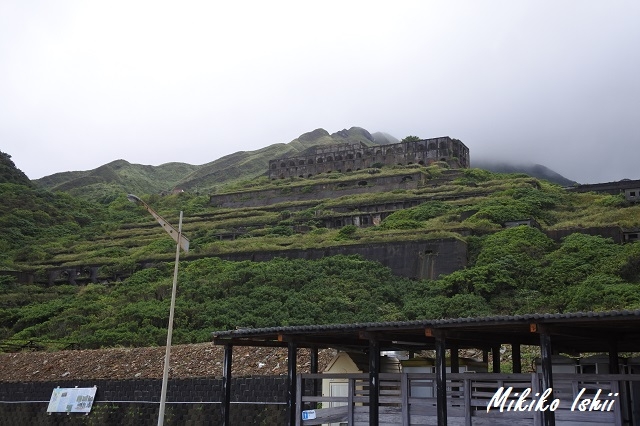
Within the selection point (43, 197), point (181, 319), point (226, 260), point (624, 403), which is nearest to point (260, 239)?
point (226, 260)

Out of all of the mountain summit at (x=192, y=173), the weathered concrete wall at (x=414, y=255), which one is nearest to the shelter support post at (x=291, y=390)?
the weathered concrete wall at (x=414, y=255)

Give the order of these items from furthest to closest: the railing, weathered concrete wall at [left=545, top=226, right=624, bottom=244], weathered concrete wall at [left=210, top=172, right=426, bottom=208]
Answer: weathered concrete wall at [left=210, top=172, right=426, bottom=208], weathered concrete wall at [left=545, top=226, right=624, bottom=244], the railing

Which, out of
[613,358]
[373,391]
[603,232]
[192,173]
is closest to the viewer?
[613,358]

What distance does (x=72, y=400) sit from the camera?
23094mm

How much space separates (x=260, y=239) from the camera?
4906 centimetres

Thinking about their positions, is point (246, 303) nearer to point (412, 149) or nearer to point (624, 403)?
point (624, 403)

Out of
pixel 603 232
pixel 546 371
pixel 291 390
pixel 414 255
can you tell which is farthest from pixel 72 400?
pixel 603 232

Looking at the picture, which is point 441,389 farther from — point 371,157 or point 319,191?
point 371,157

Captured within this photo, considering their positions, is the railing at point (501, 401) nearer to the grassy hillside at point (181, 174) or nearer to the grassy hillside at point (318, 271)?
the grassy hillside at point (318, 271)

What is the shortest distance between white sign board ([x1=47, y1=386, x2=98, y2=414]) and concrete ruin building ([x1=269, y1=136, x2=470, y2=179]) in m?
56.1

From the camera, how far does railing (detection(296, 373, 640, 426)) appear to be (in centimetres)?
1162

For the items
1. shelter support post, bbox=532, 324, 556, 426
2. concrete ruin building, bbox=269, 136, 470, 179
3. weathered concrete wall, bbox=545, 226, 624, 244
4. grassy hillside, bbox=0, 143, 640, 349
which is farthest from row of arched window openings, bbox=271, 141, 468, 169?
shelter support post, bbox=532, 324, 556, 426

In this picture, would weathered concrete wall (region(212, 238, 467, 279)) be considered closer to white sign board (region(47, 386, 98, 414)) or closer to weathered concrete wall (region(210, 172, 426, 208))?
white sign board (region(47, 386, 98, 414))

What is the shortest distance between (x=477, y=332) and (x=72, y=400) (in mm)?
14897
